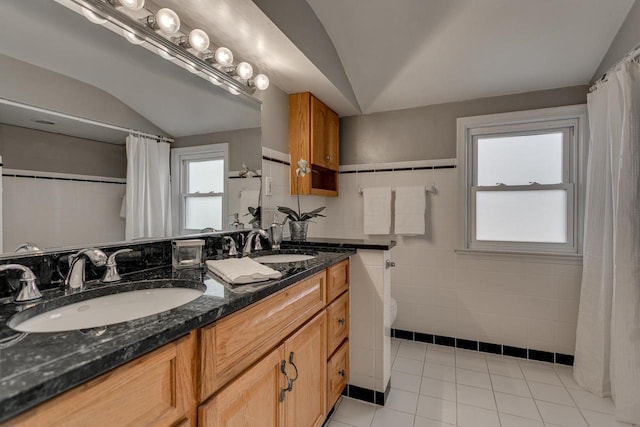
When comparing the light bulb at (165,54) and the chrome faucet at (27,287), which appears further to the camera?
the light bulb at (165,54)

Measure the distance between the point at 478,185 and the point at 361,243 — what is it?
1275 millimetres

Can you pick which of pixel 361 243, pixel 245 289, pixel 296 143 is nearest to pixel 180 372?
pixel 245 289

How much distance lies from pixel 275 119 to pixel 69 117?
4.15 ft

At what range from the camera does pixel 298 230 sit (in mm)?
2098

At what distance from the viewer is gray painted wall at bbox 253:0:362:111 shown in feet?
4.69

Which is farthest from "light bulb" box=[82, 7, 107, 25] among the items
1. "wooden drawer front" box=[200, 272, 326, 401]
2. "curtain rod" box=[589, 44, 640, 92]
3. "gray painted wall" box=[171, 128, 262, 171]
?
"curtain rod" box=[589, 44, 640, 92]

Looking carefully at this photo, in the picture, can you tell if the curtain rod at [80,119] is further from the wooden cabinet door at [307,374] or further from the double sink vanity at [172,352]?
the wooden cabinet door at [307,374]

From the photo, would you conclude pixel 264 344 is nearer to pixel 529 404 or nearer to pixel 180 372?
pixel 180 372

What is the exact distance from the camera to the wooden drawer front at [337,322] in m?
1.54

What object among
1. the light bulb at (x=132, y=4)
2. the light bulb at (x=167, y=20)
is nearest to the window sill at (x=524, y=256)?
the light bulb at (x=167, y=20)

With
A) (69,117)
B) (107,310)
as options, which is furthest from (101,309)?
→ (69,117)

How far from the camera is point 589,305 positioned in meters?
1.94

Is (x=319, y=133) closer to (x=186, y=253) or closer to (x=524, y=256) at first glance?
(x=186, y=253)

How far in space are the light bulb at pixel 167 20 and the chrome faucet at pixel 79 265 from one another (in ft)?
3.03
